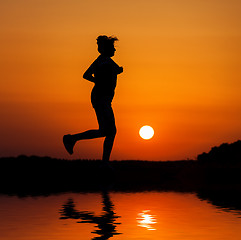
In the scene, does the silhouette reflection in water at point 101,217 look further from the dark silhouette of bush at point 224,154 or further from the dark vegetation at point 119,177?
the dark silhouette of bush at point 224,154

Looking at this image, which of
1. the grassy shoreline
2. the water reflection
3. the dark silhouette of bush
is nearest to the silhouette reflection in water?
the water reflection

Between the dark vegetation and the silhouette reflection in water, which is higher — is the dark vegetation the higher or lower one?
the higher one

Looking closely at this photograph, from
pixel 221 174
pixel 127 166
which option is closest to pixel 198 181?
pixel 221 174

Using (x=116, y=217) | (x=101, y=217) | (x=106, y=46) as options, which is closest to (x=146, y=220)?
(x=116, y=217)

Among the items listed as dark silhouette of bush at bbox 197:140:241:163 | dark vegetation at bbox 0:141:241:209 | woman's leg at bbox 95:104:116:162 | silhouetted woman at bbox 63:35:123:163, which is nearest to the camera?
silhouetted woman at bbox 63:35:123:163

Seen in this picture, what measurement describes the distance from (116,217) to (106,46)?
3684 millimetres

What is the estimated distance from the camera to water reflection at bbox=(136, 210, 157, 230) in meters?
11.7

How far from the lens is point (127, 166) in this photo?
2150cm

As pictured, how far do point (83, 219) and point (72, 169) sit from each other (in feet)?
26.6

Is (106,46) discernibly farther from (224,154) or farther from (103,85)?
(224,154)

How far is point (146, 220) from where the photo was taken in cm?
1259

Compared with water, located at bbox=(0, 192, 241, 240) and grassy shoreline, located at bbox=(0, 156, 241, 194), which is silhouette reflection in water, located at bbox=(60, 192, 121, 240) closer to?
water, located at bbox=(0, 192, 241, 240)

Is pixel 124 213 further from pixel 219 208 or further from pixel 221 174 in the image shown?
pixel 221 174

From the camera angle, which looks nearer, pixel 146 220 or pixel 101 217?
pixel 146 220
